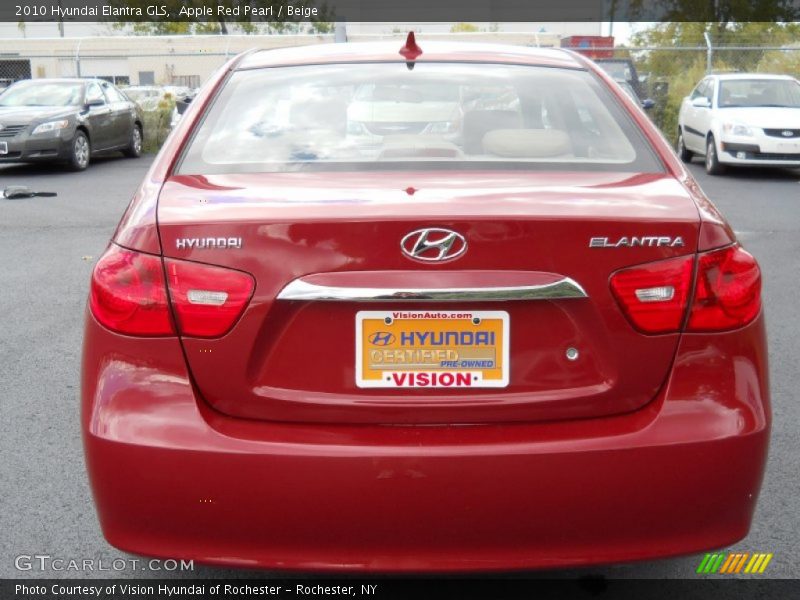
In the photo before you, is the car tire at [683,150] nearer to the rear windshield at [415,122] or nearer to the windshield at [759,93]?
the windshield at [759,93]

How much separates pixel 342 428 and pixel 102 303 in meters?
0.68

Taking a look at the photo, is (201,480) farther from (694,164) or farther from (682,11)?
(682,11)

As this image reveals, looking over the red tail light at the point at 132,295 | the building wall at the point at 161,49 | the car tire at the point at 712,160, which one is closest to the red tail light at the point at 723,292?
the red tail light at the point at 132,295

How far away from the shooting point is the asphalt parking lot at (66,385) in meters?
3.36

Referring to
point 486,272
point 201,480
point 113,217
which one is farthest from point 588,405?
point 113,217

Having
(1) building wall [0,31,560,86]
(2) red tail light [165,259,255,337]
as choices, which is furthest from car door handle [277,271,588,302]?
(1) building wall [0,31,560,86]

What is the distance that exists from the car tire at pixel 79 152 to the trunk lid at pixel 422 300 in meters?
14.5

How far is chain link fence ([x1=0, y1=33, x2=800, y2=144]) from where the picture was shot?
2375cm

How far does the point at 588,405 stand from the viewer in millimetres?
2455

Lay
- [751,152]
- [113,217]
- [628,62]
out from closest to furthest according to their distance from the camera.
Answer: [113,217], [751,152], [628,62]

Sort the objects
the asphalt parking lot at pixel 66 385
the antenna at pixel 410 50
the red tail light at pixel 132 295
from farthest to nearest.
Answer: the antenna at pixel 410 50 → the asphalt parking lot at pixel 66 385 → the red tail light at pixel 132 295

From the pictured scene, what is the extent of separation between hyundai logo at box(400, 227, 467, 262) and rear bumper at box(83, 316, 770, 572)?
0.41 m

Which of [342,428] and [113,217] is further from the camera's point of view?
[113,217]

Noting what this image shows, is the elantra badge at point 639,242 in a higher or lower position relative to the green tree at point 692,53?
higher
